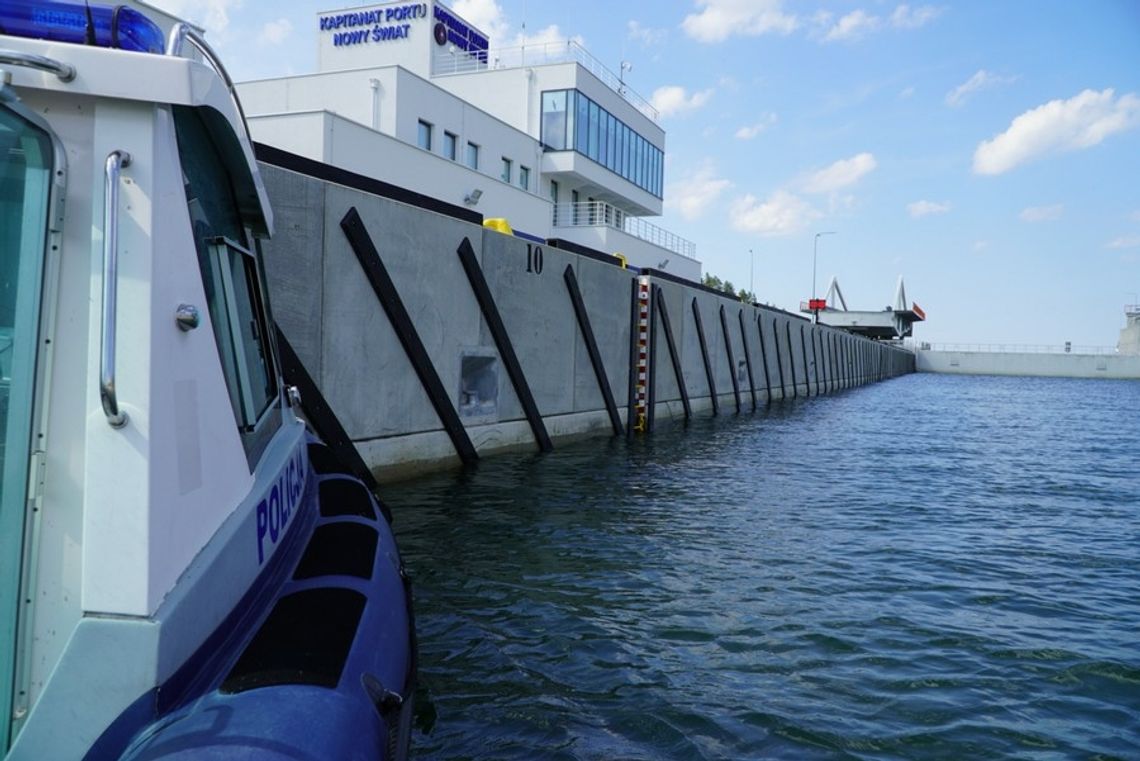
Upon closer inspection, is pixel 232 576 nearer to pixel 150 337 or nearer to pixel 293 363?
pixel 150 337

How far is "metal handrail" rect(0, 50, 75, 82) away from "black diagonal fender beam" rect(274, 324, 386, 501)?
6222 mm

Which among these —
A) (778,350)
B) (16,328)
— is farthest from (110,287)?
(778,350)


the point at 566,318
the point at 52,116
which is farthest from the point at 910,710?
the point at 566,318

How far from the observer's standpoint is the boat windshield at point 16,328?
1950mm

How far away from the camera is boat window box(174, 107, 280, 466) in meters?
2.62

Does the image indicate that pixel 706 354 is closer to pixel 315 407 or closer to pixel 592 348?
pixel 592 348

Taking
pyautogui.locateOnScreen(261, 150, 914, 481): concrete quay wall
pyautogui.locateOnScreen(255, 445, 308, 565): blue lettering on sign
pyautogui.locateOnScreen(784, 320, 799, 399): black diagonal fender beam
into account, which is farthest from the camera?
pyautogui.locateOnScreen(784, 320, 799, 399): black diagonal fender beam

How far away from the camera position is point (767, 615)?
5.77 m

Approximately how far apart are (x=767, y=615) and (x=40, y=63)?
199 inches

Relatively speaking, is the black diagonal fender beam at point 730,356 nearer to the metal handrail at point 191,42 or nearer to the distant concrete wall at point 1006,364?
the metal handrail at point 191,42

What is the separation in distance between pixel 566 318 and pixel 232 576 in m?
12.4

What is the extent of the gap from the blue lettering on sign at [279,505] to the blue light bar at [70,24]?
1442 millimetres

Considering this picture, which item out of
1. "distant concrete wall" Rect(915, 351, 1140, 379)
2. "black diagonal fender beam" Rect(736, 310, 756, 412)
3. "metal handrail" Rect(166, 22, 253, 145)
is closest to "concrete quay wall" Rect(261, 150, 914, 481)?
"metal handrail" Rect(166, 22, 253, 145)

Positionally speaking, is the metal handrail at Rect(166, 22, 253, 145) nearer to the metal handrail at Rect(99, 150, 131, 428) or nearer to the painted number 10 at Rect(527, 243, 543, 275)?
the metal handrail at Rect(99, 150, 131, 428)
